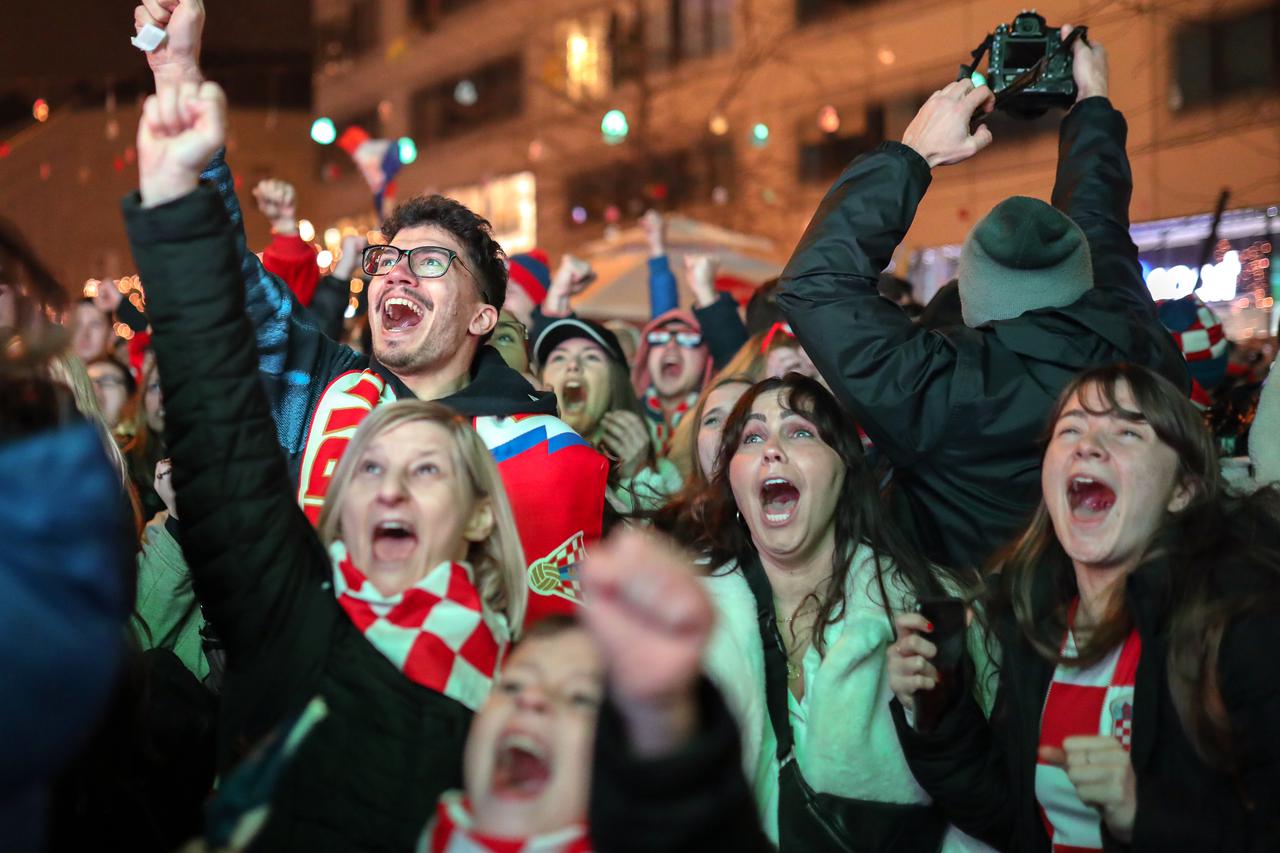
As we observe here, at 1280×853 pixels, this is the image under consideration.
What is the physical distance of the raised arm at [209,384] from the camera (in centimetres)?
236

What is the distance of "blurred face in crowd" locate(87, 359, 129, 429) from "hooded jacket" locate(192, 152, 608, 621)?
267cm

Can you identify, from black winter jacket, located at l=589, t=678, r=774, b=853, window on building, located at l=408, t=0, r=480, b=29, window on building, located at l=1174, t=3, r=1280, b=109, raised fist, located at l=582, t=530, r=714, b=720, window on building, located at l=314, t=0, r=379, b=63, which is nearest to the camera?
raised fist, located at l=582, t=530, r=714, b=720

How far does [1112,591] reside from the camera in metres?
2.88

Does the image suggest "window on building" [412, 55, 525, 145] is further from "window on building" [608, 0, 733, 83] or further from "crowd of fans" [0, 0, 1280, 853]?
"crowd of fans" [0, 0, 1280, 853]

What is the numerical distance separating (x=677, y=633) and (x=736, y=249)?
1004cm

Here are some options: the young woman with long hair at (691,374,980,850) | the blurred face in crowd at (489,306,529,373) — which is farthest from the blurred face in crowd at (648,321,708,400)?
the young woman with long hair at (691,374,980,850)

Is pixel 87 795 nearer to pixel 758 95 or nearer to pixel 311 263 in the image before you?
pixel 311 263

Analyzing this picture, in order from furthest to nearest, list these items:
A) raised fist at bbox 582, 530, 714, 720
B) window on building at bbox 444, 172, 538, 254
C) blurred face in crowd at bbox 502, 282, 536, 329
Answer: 1. window on building at bbox 444, 172, 538, 254
2. blurred face in crowd at bbox 502, 282, 536, 329
3. raised fist at bbox 582, 530, 714, 720

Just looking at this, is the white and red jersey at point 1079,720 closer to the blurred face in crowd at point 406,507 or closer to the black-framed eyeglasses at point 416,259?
the blurred face in crowd at point 406,507

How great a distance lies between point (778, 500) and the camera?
3416 mm

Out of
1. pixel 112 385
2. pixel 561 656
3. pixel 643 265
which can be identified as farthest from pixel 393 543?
A: pixel 643 265

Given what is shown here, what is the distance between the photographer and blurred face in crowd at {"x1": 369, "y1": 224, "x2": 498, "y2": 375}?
3.78 meters

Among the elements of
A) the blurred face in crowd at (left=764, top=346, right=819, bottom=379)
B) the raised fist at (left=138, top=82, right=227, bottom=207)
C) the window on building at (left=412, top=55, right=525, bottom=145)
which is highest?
the window on building at (left=412, top=55, right=525, bottom=145)

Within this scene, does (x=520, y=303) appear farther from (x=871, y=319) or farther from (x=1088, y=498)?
(x=1088, y=498)
